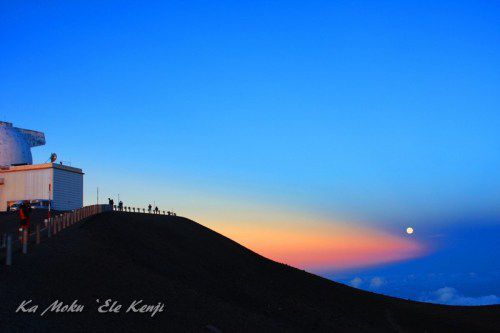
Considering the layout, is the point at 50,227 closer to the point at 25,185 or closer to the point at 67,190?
the point at 67,190

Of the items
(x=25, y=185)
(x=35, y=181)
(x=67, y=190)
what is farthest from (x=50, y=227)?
(x=25, y=185)

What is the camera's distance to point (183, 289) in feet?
83.8

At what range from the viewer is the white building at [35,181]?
66.1 metres

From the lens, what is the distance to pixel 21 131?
8031 cm

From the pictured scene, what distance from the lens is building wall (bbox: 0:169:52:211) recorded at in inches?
A: 2604

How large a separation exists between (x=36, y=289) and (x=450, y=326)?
2948 cm

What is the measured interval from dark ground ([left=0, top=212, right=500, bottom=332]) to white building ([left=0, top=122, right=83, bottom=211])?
14.2 m

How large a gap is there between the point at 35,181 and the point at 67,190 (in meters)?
3.91

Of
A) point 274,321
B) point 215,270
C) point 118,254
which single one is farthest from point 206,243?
point 274,321

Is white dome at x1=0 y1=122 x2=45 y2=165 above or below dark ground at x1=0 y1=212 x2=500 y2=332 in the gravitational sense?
above

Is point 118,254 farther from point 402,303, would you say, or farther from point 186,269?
point 402,303

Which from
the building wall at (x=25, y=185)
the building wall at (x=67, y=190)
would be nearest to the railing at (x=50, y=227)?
the building wall at (x=67, y=190)

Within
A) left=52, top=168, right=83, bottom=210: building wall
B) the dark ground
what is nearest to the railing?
the dark ground

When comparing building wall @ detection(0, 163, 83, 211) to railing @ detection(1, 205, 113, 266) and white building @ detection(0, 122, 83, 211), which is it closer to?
white building @ detection(0, 122, 83, 211)
